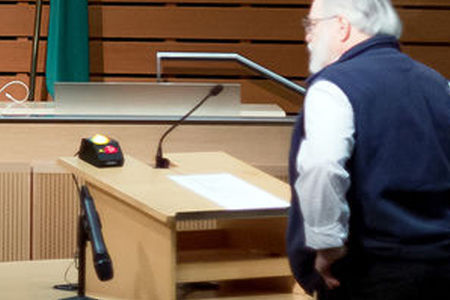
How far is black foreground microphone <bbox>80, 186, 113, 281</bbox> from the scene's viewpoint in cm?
242

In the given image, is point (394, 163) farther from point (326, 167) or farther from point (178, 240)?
point (178, 240)

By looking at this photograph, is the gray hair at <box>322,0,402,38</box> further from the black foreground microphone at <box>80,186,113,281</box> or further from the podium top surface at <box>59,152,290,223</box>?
the black foreground microphone at <box>80,186,113,281</box>

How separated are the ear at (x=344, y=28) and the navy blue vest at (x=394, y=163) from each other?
8 cm

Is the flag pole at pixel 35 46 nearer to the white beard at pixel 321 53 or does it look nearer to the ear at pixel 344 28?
the white beard at pixel 321 53

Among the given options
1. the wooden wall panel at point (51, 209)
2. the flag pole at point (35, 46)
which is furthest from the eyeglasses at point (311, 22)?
the flag pole at point (35, 46)

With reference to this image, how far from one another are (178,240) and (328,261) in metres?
0.82

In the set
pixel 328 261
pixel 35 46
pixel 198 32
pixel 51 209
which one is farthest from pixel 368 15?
pixel 198 32

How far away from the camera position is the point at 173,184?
280 centimetres

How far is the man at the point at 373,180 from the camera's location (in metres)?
2.16

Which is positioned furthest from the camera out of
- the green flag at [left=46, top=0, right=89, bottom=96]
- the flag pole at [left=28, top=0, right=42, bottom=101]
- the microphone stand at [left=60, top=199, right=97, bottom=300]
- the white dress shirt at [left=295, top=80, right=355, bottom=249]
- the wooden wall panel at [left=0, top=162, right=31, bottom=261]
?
the flag pole at [left=28, top=0, right=42, bottom=101]

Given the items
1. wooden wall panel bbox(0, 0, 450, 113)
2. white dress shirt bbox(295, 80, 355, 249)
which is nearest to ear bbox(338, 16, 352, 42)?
white dress shirt bbox(295, 80, 355, 249)

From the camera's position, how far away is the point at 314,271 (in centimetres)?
230

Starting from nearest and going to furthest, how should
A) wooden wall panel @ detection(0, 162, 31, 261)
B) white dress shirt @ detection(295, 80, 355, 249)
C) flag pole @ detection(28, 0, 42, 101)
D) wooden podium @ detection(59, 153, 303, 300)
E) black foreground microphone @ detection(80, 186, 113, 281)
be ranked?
white dress shirt @ detection(295, 80, 355, 249), black foreground microphone @ detection(80, 186, 113, 281), wooden podium @ detection(59, 153, 303, 300), wooden wall panel @ detection(0, 162, 31, 261), flag pole @ detection(28, 0, 42, 101)

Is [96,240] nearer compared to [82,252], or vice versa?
[96,240]
